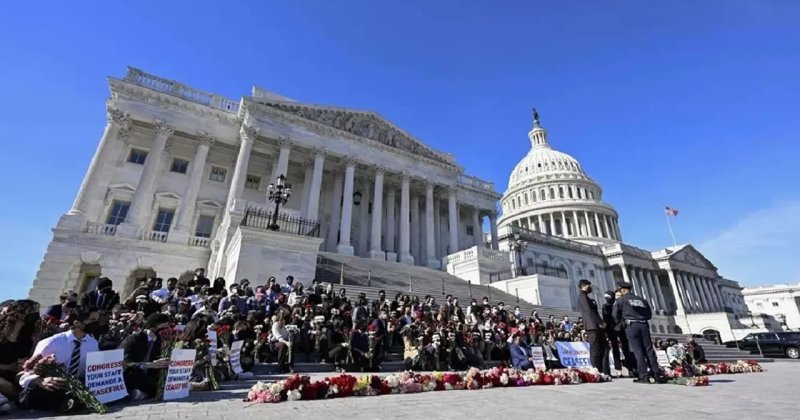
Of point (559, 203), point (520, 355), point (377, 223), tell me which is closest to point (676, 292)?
point (559, 203)

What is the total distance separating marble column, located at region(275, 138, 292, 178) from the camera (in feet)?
86.6

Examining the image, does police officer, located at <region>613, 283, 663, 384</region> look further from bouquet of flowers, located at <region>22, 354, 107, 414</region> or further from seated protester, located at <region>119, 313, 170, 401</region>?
bouquet of flowers, located at <region>22, 354, 107, 414</region>

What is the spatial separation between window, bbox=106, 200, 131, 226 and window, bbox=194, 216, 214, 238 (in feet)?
14.3

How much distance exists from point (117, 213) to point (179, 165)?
222 inches

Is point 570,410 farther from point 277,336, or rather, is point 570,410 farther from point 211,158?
point 211,158

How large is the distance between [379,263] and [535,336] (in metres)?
14.5

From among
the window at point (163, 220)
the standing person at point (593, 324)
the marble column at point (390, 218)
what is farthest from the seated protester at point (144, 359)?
the marble column at point (390, 218)

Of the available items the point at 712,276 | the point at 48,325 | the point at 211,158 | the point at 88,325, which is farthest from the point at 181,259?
the point at 712,276

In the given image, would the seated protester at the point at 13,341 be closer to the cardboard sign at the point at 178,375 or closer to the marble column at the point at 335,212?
the cardboard sign at the point at 178,375

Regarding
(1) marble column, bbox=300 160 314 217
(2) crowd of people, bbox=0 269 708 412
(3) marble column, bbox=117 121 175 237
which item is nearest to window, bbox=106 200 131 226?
(3) marble column, bbox=117 121 175 237

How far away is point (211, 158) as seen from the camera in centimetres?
2870

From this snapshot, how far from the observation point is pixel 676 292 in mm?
57188

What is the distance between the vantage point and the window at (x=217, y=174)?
28.7 meters

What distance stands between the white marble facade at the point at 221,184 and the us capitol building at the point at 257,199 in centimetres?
9
